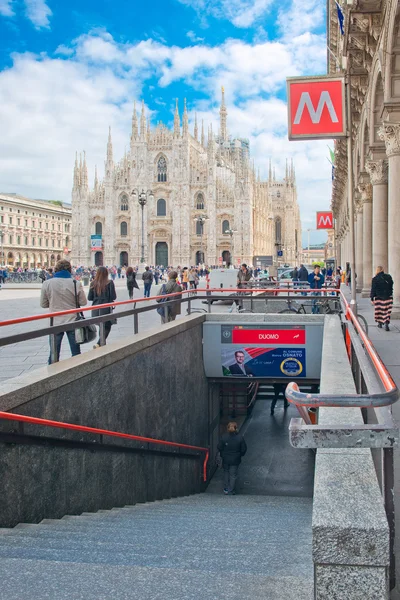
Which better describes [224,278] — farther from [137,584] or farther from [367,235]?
[137,584]

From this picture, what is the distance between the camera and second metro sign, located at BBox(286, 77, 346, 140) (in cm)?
1110

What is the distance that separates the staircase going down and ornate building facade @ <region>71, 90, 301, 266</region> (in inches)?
3003

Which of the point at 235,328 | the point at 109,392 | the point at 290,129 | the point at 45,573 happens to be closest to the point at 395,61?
the point at 290,129

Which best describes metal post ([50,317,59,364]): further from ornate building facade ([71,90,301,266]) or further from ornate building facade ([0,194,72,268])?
ornate building facade ([0,194,72,268])

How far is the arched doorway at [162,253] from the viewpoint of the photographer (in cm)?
8550

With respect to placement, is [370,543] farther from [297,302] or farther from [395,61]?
[297,302]

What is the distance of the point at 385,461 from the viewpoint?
2.72 m

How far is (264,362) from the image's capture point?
44.8 ft

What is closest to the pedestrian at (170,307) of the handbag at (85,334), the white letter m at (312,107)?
the handbag at (85,334)

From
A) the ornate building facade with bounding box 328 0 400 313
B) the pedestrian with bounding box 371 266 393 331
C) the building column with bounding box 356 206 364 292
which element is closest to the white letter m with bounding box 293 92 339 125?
the ornate building facade with bounding box 328 0 400 313

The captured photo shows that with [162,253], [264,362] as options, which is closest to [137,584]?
[264,362]

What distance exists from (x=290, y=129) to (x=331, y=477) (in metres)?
9.46

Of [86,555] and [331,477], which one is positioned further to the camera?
[86,555]

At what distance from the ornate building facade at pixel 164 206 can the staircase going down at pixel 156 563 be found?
250 ft
